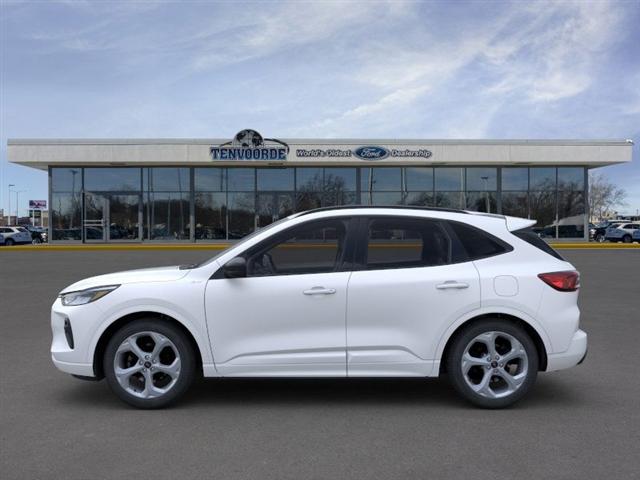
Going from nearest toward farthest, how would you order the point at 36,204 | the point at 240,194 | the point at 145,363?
1. the point at 145,363
2. the point at 240,194
3. the point at 36,204

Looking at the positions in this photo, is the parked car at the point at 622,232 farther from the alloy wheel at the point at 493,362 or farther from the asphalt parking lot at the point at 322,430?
the alloy wheel at the point at 493,362

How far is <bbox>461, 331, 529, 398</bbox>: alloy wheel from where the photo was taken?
4.98 m

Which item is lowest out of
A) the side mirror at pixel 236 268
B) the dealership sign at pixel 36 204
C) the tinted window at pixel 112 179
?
the side mirror at pixel 236 268

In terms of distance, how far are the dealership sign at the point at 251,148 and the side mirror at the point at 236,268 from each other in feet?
94.4

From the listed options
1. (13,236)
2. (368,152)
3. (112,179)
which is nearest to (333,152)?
(368,152)

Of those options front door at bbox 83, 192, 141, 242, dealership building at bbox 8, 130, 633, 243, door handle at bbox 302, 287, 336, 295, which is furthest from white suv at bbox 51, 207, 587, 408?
front door at bbox 83, 192, 141, 242

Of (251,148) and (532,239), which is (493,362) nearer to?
(532,239)

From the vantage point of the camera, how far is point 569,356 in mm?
5047

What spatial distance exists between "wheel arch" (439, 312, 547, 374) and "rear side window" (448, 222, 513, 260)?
513 mm

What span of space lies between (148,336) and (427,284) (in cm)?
239

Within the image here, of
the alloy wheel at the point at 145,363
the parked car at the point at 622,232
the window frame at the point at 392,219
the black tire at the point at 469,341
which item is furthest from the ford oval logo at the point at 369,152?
the alloy wheel at the point at 145,363

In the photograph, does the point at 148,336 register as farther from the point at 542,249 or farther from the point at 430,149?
the point at 430,149

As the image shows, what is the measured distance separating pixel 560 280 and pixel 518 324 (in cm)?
51

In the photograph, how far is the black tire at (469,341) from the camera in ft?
16.3
